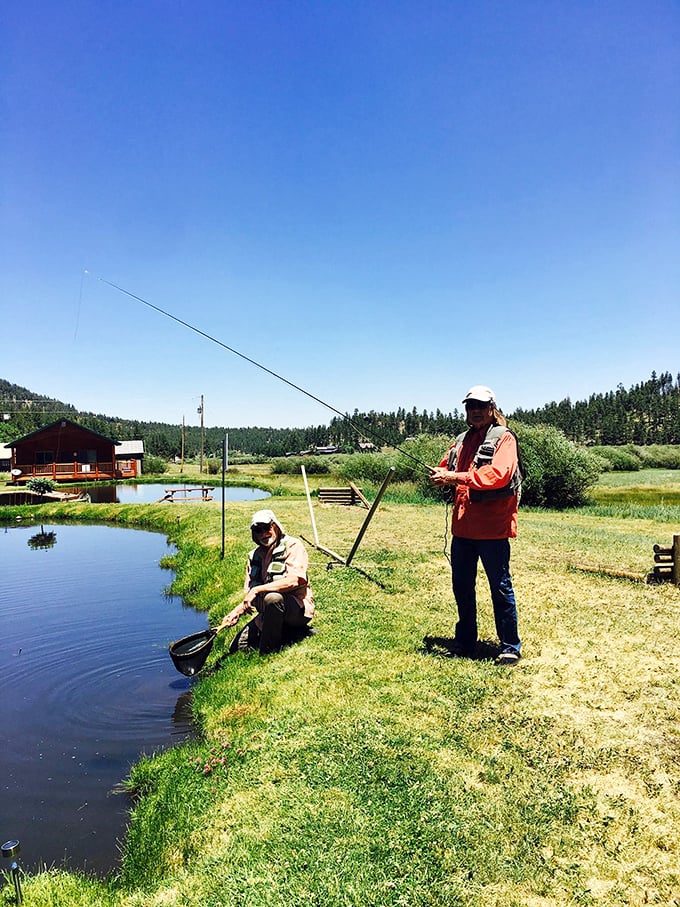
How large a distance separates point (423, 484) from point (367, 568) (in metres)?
25.0

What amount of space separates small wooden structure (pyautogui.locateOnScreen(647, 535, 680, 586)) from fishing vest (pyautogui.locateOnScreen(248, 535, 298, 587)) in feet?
21.3

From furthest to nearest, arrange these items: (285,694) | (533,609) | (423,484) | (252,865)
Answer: (423,484)
(533,609)
(285,694)
(252,865)

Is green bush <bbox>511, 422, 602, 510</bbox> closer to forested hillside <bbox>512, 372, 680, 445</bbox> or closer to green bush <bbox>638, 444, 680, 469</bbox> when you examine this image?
green bush <bbox>638, 444, 680, 469</bbox>

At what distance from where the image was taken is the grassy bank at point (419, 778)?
3.17m

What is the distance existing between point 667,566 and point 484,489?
5.92m

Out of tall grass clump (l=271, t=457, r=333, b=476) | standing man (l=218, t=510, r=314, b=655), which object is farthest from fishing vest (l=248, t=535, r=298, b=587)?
tall grass clump (l=271, t=457, r=333, b=476)

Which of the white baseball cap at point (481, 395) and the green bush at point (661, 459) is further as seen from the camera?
the green bush at point (661, 459)

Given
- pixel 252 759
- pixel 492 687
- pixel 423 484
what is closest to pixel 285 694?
pixel 252 759

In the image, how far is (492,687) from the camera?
5406mm

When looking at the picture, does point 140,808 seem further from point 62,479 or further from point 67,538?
point 62,479

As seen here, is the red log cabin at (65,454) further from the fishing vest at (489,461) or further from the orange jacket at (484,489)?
the fishing vest at (489,461)

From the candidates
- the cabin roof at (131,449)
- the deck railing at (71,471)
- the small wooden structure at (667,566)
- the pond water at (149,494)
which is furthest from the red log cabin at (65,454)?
the small wooden structure at (667,566)

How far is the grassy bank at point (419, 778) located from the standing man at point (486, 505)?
0.64 m

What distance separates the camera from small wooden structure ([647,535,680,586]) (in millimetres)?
9445
